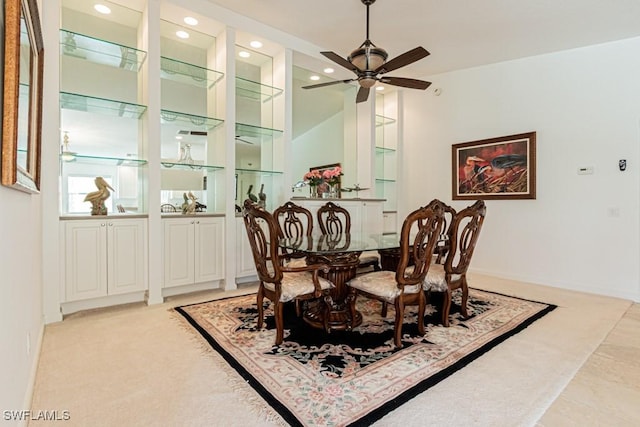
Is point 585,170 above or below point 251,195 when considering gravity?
above

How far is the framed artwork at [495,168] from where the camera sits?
14.9 feet

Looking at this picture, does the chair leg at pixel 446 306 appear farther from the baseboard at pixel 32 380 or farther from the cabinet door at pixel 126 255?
the cabinet door at pixel 126 255

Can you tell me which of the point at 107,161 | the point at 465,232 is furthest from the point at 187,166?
the point at 465,232

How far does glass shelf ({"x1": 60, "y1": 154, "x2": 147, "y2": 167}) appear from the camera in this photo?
10.5 ft

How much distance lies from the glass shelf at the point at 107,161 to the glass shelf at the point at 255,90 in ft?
5.68

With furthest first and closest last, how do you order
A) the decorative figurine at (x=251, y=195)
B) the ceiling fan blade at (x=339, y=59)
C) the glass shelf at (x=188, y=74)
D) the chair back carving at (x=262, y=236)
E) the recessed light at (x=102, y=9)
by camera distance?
1. the decorative figurine at (x=251, y=195)
2. the glass shelf at (x=188, y=74)
3. the recessed light at (x=102, y=9)
4. the ceiling fan blade at (x=339, y=59)
5. the chair back carving at (x=262, y=236)

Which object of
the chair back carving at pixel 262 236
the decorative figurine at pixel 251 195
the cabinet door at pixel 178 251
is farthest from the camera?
the decorative figurine at pixel 251 195

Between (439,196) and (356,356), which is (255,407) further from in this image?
(439,196)

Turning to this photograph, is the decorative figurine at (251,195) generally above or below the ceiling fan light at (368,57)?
below

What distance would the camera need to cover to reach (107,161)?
337cm

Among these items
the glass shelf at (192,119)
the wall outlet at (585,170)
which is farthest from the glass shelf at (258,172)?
the wall outlet at (585,170)

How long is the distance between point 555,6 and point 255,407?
4.51m

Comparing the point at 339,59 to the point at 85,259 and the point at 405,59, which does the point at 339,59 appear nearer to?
the point at 405,59

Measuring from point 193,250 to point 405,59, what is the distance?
297 cm
